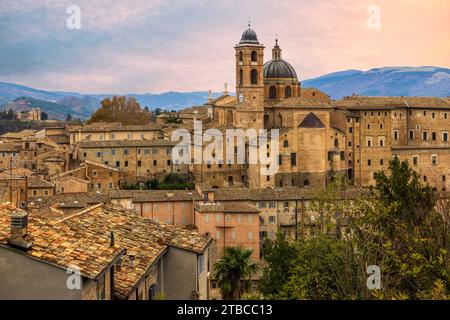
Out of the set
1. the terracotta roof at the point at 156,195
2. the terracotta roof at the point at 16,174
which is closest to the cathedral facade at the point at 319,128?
the terracotta roof at the point at 156,195

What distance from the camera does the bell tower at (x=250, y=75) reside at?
207ft

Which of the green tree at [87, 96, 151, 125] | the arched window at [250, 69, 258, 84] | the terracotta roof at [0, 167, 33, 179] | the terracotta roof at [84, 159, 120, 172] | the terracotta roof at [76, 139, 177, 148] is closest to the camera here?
the terracotta roof at [0, 167, 33, 179]

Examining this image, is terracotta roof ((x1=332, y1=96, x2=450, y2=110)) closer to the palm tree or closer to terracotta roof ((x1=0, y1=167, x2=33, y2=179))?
terracotta roof ((x1=0, y1=167, x2=33, y2=179))

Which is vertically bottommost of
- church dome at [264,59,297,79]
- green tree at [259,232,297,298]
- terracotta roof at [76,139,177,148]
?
green tree at [259,232,297,298]

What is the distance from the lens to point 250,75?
63.2m

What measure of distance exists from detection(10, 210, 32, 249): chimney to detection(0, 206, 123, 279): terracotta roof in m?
0.10

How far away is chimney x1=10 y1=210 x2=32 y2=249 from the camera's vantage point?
43.1ft

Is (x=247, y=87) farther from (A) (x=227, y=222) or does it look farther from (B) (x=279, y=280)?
(B) (x=279, y=280)

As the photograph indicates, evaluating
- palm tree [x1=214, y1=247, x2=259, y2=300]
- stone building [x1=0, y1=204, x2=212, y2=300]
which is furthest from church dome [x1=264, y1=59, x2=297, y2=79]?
stone building [x1=0, y1=204, x2=212, y2=300]

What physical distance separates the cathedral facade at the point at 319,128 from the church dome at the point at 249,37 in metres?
0.08

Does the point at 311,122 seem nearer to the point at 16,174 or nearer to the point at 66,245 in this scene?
the point at 16,174

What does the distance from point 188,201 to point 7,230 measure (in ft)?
105
